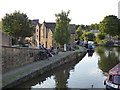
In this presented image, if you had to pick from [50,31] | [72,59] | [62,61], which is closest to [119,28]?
[50,31]

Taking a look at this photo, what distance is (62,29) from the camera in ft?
135

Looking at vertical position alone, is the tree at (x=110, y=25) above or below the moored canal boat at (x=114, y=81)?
above

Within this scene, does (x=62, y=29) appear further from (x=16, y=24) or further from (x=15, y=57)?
(x=15, y=57)

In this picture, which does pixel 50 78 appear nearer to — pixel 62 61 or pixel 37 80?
pixel 37 80

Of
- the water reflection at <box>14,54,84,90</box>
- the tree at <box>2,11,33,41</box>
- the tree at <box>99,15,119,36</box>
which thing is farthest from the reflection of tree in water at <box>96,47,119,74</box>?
the tree at <box>99,15,119,36</box>

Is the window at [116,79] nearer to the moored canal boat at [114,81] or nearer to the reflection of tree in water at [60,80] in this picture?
the moored canal boat at [114,81]

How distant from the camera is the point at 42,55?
27.9m

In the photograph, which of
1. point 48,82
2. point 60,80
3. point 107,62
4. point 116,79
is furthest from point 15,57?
point 107,62

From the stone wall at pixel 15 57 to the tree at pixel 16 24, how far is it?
722cm

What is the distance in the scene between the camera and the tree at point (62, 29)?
4103cm

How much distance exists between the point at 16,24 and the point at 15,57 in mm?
11150

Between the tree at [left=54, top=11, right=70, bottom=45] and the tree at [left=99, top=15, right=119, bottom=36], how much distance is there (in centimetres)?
4403

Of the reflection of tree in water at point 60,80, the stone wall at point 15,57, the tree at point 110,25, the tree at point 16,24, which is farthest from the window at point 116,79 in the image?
the tree at point 110,25

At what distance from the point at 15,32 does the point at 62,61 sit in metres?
10.9
